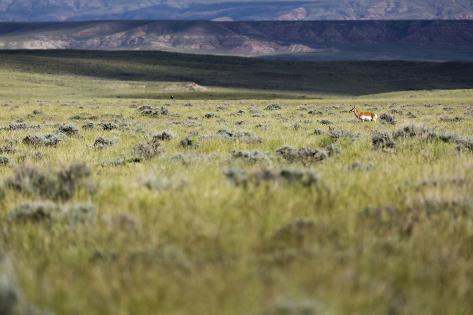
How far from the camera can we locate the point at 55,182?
5.98 meters

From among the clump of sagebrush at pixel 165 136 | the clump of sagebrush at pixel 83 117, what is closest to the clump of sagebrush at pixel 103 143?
the clump of sagebrush at pixel 165 136

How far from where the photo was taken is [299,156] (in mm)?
9664

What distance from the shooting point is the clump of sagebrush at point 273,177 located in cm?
558

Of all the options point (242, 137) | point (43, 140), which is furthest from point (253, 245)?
point (43, 140)

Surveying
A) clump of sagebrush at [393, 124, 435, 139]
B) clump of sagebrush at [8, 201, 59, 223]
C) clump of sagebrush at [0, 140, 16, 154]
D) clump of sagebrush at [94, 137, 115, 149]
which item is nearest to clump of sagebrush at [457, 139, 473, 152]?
clump of sagebrush at [393, 124, 435, 139]

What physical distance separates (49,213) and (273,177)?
216 cm

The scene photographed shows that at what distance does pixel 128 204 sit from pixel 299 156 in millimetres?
5136

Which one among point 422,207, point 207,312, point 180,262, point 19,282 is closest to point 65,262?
point 19,282

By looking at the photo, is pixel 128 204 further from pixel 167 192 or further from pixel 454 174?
pixel 454 174

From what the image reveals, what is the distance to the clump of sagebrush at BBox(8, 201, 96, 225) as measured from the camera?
15.1ft

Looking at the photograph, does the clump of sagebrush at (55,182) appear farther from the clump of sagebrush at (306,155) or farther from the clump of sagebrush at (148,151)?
the clump of sagebrush at (148,151)

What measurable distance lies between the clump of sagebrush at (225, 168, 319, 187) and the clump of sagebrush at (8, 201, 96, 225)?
155 centimetres

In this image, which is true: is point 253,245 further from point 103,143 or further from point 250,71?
point 250,71

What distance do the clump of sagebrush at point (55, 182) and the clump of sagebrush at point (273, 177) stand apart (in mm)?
1554
